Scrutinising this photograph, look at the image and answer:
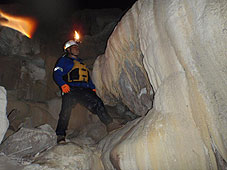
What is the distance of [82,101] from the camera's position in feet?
14.0

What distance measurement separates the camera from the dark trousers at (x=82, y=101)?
159 inches

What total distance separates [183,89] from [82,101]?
2800mm

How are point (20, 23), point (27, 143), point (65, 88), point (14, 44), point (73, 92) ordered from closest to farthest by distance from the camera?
point (27, 143)
point (65, 88)
point (73, 92)
point (14, 44)
point (20, 23)

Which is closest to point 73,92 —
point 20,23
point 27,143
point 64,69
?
point 64,69

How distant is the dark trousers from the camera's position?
403cm

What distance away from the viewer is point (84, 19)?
1107 centimetres

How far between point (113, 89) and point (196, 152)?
112 inches

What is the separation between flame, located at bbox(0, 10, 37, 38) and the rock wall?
8043mm

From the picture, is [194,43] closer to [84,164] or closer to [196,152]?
[196,152]

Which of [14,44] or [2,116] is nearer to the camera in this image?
[2,116]

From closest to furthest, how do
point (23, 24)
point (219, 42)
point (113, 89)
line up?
point (219, 42) < point (113, 89) < point (23, 24)

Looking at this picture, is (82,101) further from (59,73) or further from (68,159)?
(68,159)

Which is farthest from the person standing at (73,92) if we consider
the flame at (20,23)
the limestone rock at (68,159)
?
the flame at (20,23)

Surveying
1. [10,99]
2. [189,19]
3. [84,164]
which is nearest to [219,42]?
[189,19]
